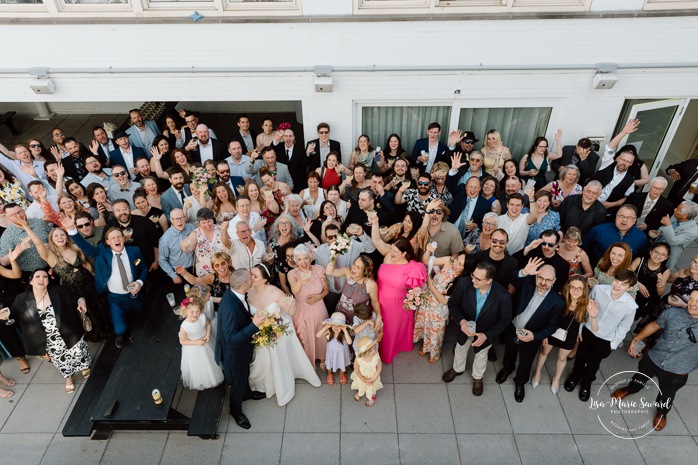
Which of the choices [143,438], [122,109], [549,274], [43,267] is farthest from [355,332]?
[122,109]

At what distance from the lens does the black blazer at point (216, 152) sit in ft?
28.9

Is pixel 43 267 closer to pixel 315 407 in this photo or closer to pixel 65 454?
pixel 65 454

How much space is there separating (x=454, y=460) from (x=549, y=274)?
258cm

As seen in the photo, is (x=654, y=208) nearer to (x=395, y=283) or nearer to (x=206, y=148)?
(x=395, y=283)

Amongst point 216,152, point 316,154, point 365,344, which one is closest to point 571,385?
point 365,344

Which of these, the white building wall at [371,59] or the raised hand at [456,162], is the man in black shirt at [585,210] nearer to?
the raised hand at [456,162]

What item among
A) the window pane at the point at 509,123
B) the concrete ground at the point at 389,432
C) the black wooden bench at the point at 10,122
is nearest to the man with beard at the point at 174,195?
the concrete ground at the point at 389,432

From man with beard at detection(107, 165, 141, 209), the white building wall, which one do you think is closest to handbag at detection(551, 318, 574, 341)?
the white building wall

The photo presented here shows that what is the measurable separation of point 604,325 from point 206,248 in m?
5.41

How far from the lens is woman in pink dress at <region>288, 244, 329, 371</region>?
19.4 ft

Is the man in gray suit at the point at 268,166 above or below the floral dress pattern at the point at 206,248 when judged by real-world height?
above

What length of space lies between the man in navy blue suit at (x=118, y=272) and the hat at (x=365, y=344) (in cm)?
325

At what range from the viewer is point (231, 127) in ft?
46.5

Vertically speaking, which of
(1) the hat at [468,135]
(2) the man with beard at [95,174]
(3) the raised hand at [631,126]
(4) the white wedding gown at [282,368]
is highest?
(3) the raised hand at [631,126]
